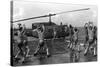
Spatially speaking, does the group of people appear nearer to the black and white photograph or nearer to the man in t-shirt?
the black and white photograph

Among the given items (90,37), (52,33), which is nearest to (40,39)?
(52,33)

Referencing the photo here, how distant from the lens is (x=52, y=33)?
2.43m

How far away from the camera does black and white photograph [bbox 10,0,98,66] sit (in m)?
2.29

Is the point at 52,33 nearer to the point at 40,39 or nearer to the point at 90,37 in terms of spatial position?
the point at 40,39

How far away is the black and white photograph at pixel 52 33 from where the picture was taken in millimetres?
2291

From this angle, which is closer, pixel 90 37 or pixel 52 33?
pixel 52 33

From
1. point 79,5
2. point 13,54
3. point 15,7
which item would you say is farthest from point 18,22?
point 79,5

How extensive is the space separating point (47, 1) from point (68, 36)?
561 mm

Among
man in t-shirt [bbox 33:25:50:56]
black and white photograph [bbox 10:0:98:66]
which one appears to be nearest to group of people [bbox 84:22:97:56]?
black and white photograph [bbox 10:0:98:66]

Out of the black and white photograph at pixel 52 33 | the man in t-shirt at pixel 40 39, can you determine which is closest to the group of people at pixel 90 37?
the black and white photograph at pixel 52 33

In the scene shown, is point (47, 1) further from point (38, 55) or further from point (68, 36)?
point (38, 55)

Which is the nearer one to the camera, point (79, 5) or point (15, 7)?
point (15, 7)

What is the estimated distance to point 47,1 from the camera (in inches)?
94.8

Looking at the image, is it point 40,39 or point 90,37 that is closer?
point 40,39
